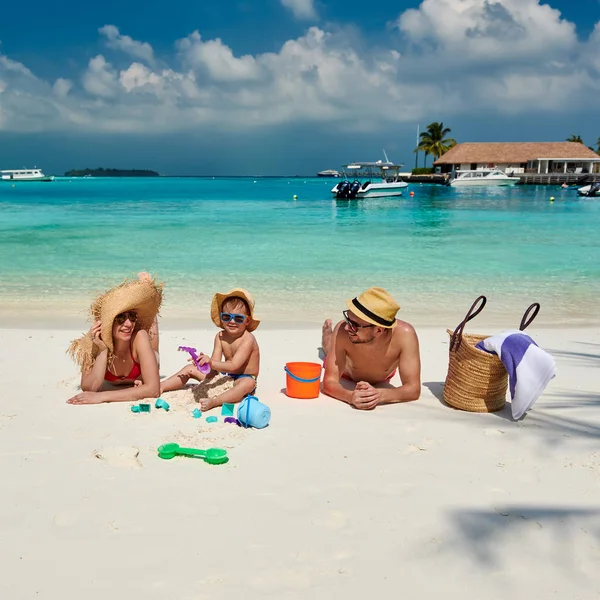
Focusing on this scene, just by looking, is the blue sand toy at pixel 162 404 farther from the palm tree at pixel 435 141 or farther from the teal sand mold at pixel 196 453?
the palm tree at pixel 435 141

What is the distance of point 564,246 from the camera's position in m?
17.1

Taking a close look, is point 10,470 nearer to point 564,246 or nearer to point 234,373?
point 234,373

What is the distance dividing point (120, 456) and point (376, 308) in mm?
1975

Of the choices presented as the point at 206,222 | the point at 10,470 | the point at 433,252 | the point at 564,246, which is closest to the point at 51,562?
the point at 10,470

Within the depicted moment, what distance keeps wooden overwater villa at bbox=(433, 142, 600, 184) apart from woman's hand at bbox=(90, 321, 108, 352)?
6993cm

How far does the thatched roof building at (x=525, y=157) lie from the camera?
226 feet

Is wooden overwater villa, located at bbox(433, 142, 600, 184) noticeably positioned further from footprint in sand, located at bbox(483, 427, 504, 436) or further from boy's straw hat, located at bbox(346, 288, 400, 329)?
footprint in sand, located at bbox(483, 427, 504, 436)

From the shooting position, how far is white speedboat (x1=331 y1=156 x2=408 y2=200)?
43.9 m

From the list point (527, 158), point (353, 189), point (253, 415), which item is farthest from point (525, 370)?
point (527, 158)

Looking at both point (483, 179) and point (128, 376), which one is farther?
point (483, 179)

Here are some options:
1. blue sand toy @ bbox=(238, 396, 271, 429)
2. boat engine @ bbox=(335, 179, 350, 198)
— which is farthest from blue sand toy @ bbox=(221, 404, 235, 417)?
boat engine @ bbox=(335, 179, 350, 198)

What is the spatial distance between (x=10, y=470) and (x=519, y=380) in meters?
3.28

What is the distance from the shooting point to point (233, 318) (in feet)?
14.2

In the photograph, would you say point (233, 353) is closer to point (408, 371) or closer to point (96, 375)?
point (96, 375)
